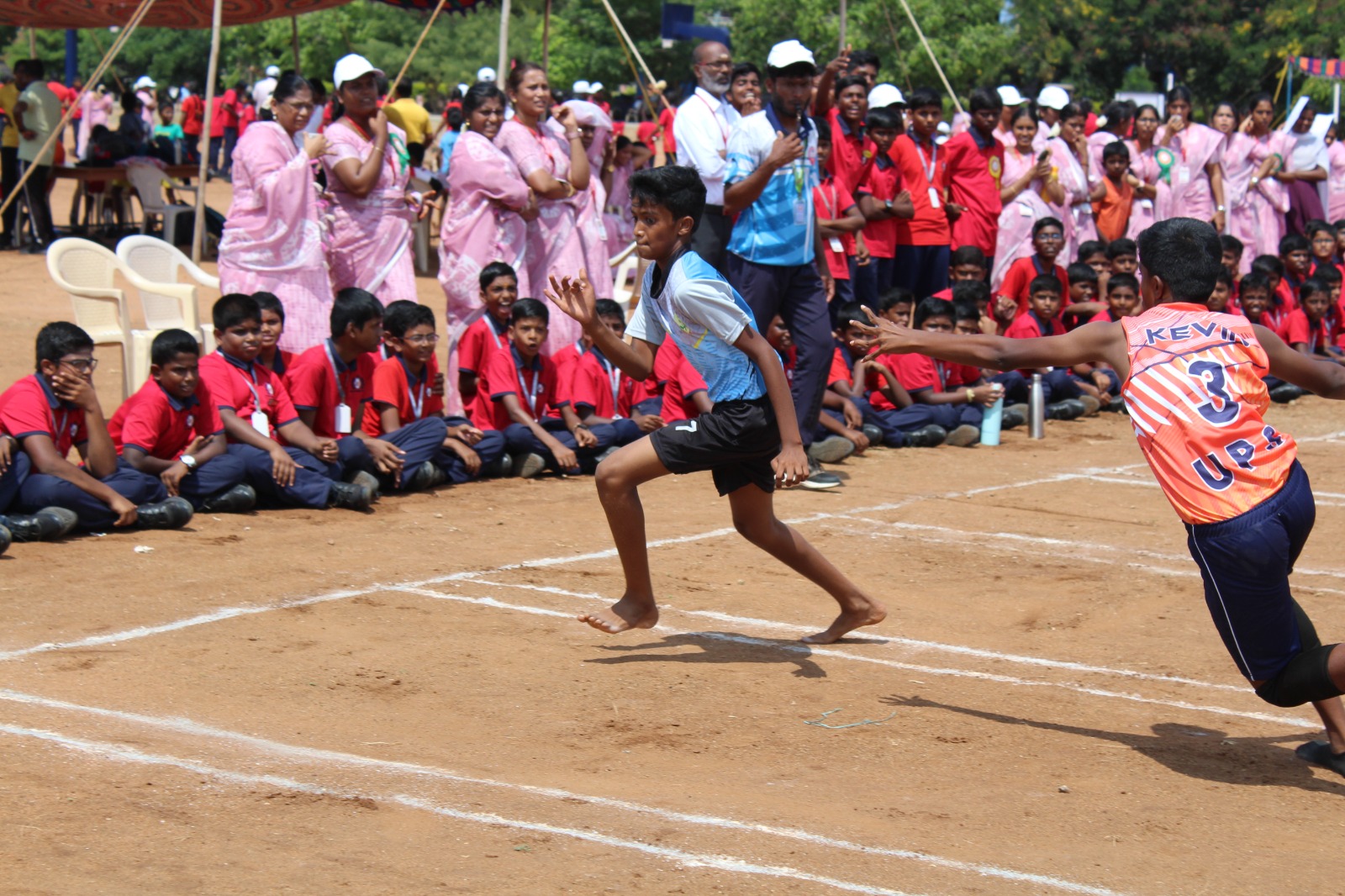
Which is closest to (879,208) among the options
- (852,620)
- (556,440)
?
(556,440)

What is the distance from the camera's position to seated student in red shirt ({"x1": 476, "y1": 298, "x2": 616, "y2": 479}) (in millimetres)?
9266

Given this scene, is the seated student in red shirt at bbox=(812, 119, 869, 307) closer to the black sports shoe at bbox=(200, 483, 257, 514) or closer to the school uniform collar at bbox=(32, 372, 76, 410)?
the black sports shoe at bbox=(200, 483, 257, 514)

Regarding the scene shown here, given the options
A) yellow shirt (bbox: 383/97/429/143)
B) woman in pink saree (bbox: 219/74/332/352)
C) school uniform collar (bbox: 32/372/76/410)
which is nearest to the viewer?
school uniform collar (bbox: 32/372/76/410)

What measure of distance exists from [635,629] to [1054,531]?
292 cm

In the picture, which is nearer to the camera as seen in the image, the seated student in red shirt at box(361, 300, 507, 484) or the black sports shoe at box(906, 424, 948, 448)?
the seated student in red shirt at box(361, 300, 507, 484)

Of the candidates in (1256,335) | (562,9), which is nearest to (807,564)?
(1256,335)

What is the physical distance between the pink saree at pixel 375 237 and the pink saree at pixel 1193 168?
27.4ft

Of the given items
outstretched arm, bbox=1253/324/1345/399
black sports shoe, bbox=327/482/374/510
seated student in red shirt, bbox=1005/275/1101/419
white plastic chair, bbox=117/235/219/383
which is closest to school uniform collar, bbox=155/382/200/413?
black sports shoe, bbox=327/482/374/510

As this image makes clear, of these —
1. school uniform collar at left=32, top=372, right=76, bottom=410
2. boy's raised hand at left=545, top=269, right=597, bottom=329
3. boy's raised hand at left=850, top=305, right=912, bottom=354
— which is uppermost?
boy's raised hand at left=545, top=269, right=597, bottom=329

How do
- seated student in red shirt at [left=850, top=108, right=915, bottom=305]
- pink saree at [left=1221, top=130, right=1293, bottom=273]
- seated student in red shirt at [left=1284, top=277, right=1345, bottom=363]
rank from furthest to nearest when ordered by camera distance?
pink saree at [left=1221, top=130, right=1293, bottom=273]
seated student in red shirt at [left=1284, top=277, right=1345, bottom=363]
seated student in red shirt at [left=850, top=108, right=915, bottom=305]

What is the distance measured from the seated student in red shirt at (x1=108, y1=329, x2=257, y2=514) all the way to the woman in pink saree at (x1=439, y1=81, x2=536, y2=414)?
2.36m

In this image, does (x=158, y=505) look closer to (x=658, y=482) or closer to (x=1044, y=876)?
(x=658, y=482)

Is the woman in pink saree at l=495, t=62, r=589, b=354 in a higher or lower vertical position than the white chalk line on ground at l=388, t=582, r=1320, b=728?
higher

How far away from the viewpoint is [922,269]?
11977 millimetres
